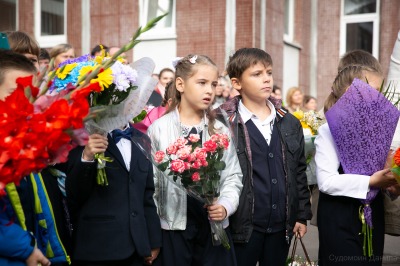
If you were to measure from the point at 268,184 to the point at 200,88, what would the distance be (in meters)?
0.84

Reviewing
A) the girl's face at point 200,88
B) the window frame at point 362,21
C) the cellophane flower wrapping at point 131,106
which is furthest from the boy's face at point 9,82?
the window frame at point 362,21

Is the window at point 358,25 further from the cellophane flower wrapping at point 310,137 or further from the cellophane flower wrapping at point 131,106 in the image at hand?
the cellophane flower wrapping at point 131,106

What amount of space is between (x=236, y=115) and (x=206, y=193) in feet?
2.73

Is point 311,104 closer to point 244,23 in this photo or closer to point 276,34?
point 276,34

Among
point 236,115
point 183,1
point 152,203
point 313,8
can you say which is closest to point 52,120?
point 152,203

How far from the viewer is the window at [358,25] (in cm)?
1370

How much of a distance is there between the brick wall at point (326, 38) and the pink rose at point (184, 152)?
38.2 ft

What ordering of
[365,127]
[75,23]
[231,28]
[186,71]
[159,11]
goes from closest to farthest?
1. [365,127]
2. [186,71]
3. [231,28]
4. [159,11]
5. [75,23]

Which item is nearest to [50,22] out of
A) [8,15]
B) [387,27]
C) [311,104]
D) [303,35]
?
[8,15]

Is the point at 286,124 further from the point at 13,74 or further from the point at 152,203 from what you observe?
the point at 13,74

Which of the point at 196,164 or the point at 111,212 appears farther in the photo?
the point at 111,212

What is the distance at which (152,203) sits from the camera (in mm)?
3035

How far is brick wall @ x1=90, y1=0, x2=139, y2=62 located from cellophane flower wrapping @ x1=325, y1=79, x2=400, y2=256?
29.2 ft

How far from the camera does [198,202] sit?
121 inches
